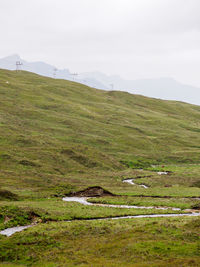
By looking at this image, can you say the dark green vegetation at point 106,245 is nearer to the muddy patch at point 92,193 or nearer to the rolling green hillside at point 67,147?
the muddy patch at point 92,193

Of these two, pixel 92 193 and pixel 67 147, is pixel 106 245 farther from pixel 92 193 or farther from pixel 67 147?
pixel 67 147

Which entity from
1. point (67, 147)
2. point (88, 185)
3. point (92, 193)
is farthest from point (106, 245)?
point (67, 147)

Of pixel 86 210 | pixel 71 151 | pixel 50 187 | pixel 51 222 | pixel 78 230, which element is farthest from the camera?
pixel 71 151

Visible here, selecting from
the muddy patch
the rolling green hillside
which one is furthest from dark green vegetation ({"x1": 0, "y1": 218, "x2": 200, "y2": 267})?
the rolling green hillside

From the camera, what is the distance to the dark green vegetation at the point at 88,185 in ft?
129

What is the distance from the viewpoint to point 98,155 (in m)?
137

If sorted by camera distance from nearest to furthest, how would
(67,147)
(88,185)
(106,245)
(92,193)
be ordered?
(106,245) < (92,193) < (88,185) < (67,147)

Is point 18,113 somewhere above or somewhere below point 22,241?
above

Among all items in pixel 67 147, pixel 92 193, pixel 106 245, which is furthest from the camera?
pixel 67 147

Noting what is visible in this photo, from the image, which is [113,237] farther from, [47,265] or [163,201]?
[163,201]

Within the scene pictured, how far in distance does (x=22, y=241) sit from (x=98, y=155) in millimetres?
92772

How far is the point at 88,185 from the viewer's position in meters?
95.2

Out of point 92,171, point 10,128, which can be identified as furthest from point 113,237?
point 10,128

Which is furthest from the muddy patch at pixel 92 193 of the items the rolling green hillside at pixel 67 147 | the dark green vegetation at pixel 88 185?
the rolling green hillside at pixel 67 147
